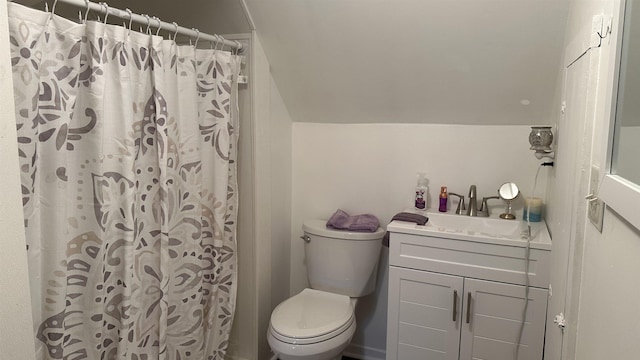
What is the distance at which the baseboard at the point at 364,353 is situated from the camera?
2.46 metres

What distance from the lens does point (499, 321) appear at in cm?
179

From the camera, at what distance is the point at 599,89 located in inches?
38.6

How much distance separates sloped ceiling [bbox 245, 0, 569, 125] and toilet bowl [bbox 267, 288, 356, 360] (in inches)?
40.0

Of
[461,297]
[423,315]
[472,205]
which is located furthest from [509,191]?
[423,315]

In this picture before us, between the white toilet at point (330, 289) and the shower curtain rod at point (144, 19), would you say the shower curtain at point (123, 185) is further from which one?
the white toilet at point (330, 289)

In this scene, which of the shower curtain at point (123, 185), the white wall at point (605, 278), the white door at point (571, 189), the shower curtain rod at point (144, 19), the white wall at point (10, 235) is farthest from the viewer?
the shower curtain rod at point (144, 19)

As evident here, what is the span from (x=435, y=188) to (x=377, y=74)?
0.68 m

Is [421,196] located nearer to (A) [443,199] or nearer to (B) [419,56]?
(A) [443,199]

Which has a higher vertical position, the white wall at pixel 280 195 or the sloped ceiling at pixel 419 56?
the sloped ceiling at pixel 419 56

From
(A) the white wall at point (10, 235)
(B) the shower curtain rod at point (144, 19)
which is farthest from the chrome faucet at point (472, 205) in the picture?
(A) the white wall at point (10, 235)

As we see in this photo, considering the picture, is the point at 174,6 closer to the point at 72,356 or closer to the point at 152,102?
the point at 152,102

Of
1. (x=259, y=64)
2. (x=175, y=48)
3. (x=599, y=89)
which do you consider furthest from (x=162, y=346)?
(x=599, y=89)

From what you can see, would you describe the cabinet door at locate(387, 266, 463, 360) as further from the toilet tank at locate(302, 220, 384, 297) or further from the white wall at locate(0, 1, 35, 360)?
the white wall at locate(0, 1, 35, 360)

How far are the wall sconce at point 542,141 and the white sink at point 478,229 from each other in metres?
0.34
